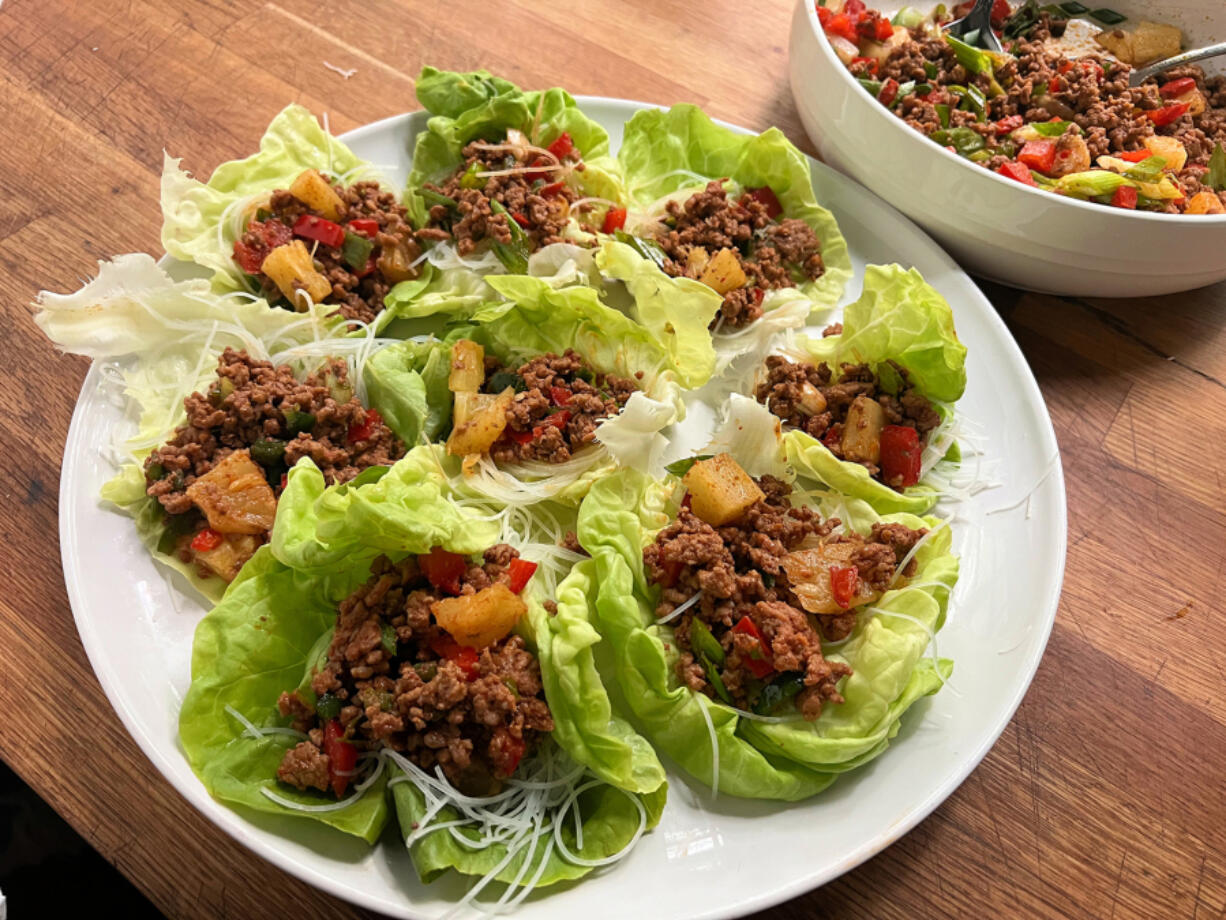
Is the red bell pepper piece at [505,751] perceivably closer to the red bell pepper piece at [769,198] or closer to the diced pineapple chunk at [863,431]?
the diced pineapple chunk at [863,431]

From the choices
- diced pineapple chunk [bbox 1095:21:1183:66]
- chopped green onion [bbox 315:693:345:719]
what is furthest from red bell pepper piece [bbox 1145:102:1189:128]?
chopped green onion [bbox 315:693:345:719]

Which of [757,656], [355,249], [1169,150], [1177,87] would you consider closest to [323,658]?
[757,656]

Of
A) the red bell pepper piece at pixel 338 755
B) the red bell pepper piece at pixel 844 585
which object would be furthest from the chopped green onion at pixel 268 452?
the red bell pepper piece at pixel 844 585

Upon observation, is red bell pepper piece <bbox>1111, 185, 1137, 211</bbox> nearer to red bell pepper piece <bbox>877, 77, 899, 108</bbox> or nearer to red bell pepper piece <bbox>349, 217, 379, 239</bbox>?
red bell pepper piece <bbox>877, 77, 899, 108</bbox>

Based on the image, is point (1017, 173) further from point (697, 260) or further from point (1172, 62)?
point (697, 260)

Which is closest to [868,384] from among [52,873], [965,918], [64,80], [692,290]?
[692,290]
